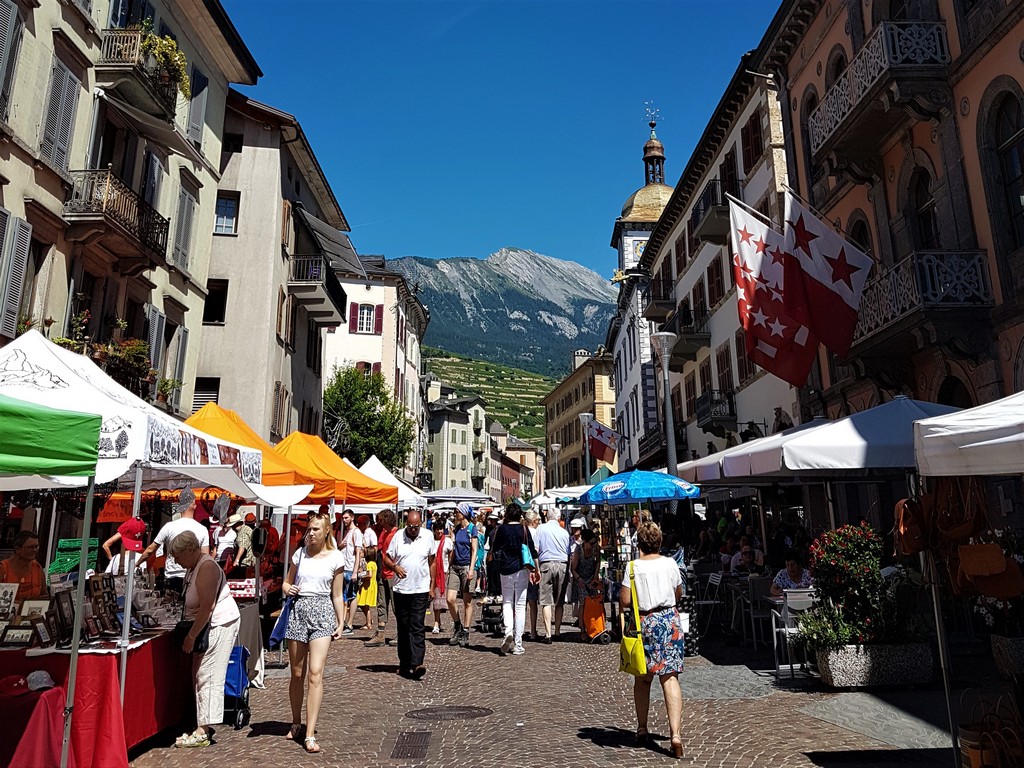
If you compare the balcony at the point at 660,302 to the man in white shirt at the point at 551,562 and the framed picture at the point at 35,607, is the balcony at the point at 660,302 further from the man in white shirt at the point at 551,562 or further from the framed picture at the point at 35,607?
the framed picture at the point at 35,607

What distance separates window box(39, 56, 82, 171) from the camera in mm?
14539

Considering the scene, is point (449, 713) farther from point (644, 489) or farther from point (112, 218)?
point (112, 218)

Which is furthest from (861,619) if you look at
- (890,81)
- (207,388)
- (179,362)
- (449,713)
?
(207,388)

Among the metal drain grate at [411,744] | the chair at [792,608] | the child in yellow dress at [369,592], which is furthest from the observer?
the child in yellow dress at [369,592]

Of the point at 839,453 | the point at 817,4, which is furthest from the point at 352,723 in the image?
the point at 817,4

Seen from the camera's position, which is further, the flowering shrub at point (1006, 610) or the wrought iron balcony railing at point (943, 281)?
the wrought iron balcony railing at point (943, 281)

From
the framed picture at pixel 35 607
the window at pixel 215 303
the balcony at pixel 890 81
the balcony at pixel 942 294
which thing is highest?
the balcony at pixel 890 81

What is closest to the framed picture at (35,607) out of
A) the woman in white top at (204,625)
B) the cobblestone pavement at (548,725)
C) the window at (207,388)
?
the woman in white top at (204,625)

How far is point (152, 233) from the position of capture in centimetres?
1783

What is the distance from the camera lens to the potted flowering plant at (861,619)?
28.1 feet

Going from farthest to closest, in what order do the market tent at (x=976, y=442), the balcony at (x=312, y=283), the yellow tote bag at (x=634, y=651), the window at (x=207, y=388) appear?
1. the balcony at (x=312, y=283)
2. the window at (x=207, y=388)
3. the yellow tote bag at (x=634, y=651)
4. the market tent at (x=976, y=442)

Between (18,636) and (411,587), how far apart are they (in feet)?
16.5

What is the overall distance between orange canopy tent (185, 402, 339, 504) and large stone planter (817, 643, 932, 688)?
8.49 m

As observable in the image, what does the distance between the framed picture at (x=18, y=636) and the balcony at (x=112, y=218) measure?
11.7m
